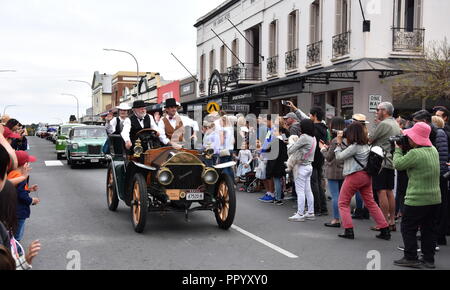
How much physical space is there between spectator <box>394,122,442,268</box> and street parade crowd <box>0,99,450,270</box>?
1 centimetres

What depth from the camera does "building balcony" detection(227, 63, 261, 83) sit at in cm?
2914

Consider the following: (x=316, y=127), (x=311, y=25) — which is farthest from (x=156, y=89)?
(x=316, y=127)

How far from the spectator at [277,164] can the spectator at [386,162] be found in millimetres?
2677

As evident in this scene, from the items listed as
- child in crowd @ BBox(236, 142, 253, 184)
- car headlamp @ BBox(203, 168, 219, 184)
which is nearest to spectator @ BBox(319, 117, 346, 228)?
car headlamp @ BBox(203, 168, 219, 184)

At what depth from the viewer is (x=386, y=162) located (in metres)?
8.01

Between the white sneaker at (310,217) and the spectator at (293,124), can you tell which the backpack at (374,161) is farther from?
the spectator at (293,124)

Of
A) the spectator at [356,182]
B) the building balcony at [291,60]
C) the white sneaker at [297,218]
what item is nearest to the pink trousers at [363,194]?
the spectator at [356,182]

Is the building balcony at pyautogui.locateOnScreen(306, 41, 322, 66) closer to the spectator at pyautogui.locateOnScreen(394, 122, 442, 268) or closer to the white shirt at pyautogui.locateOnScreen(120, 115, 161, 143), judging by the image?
the white shirt at pyautogui.locateOnScreen(120, 115, 161, 143)

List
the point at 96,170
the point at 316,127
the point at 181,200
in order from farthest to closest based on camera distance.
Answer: the point at 96,170
the point at 316,127
the point at 181,200

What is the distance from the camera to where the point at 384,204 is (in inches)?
311

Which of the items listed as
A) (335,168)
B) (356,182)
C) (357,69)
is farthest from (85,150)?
(356,182)

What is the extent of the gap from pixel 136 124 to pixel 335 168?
138 inches
